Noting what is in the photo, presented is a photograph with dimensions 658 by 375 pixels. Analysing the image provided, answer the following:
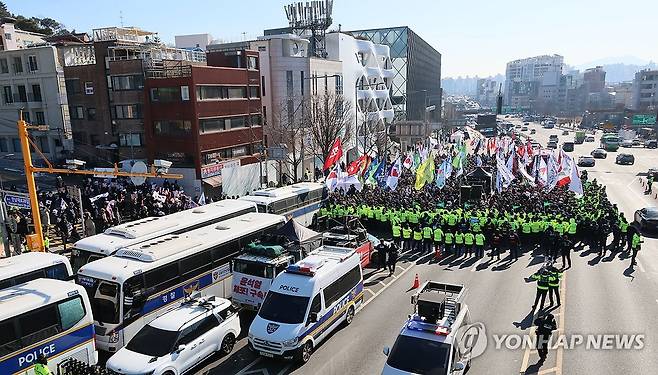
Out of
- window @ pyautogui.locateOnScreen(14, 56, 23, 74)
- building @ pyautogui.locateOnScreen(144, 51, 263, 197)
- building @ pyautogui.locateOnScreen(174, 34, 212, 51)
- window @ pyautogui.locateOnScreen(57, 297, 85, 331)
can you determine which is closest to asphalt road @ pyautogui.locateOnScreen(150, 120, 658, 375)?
window @ pyautogui.locateOnScreen(57, 297, 85, 331)

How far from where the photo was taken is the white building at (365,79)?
2335 inches

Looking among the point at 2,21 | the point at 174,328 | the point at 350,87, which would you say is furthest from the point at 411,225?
the point at 2,21

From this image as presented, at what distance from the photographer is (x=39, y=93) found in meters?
45.1

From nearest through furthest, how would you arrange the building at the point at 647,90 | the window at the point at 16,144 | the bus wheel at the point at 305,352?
1. the bus wheel at the point at 305,352
2. the window at the point at 16,144
3. the building at the point at 647,90

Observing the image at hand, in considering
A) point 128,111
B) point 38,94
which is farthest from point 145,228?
point 38,94

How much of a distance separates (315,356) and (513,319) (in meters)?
6.98

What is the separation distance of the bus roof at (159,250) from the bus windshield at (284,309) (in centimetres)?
383

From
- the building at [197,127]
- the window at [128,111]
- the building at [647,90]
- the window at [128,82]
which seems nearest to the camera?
the building at [197,127]

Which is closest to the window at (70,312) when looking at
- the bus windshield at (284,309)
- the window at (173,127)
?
the bus windshield at (284,309)

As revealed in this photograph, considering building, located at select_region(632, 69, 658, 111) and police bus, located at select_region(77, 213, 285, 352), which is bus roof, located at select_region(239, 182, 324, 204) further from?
building, located at select_region(632, 69, 658, 111)

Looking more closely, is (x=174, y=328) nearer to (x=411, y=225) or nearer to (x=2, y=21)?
(x=411, y=225)

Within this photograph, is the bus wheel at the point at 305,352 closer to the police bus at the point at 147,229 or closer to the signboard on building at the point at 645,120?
the police bus at the point at 147,229

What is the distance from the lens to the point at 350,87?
6506cm

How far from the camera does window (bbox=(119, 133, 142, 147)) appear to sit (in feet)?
124
